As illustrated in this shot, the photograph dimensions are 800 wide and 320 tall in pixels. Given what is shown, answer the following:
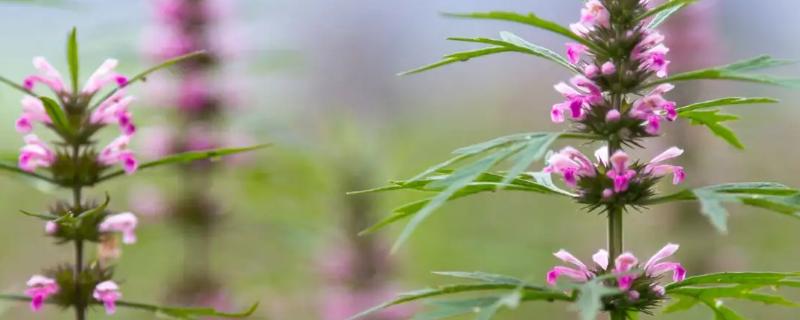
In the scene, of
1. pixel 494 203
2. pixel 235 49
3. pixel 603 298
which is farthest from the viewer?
pixel 494 203

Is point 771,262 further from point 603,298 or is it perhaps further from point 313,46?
point 313,46

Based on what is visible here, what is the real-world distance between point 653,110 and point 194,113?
2186 mm

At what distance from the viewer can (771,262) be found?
5.03 metres

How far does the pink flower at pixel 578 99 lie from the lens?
1.42 metres

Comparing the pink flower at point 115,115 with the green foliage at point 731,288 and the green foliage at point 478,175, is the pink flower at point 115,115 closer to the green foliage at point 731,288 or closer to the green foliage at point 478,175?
the green foliage at point 478,175

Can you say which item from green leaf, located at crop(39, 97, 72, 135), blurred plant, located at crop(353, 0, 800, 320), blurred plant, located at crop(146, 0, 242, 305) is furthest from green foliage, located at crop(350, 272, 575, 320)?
blurred plant, located at crop(146, 0, 242, 305)

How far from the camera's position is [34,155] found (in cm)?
166

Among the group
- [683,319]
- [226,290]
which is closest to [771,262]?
[683,319]

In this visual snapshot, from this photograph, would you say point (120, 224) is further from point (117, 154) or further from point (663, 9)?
point (663, 9)

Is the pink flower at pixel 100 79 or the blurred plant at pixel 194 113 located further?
the blurred plant at pixel 194 113

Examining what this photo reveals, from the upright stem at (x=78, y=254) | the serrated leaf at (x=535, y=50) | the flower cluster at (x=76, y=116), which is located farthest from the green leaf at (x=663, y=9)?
the upright stem at (x=78, y=254)

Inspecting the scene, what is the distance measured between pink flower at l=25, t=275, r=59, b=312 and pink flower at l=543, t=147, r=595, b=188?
0.76 m

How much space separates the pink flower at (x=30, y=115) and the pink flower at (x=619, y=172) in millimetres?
843

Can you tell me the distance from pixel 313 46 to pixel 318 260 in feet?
26.5
